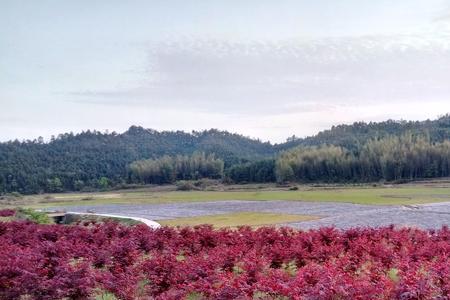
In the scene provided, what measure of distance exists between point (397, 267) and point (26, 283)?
5856mm

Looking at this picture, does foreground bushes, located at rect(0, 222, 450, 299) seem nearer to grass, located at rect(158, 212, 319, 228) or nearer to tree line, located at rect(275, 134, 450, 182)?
grass, located at rect(158, 212, 319, 228)

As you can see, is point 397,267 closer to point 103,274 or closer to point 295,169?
point 103,274

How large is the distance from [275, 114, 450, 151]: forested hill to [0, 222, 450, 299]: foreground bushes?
98.4 metres

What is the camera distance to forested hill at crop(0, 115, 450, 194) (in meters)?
102

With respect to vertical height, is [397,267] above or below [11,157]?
below

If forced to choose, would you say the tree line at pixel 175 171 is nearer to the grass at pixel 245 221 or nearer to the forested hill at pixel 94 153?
the forested hill at pixel 94 153

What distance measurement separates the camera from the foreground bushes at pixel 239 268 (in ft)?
23.0

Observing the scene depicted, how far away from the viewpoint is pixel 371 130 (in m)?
136

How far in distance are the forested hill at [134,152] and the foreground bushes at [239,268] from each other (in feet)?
259

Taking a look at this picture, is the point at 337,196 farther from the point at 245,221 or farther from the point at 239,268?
the point at 239,268

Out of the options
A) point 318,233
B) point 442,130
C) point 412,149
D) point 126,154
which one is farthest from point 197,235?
point 126,154

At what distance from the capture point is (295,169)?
8562 centimetres

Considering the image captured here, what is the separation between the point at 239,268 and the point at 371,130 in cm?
13010

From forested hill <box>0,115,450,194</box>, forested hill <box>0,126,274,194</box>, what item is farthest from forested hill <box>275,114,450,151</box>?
forested hill <box>0,126,274,194</box>
